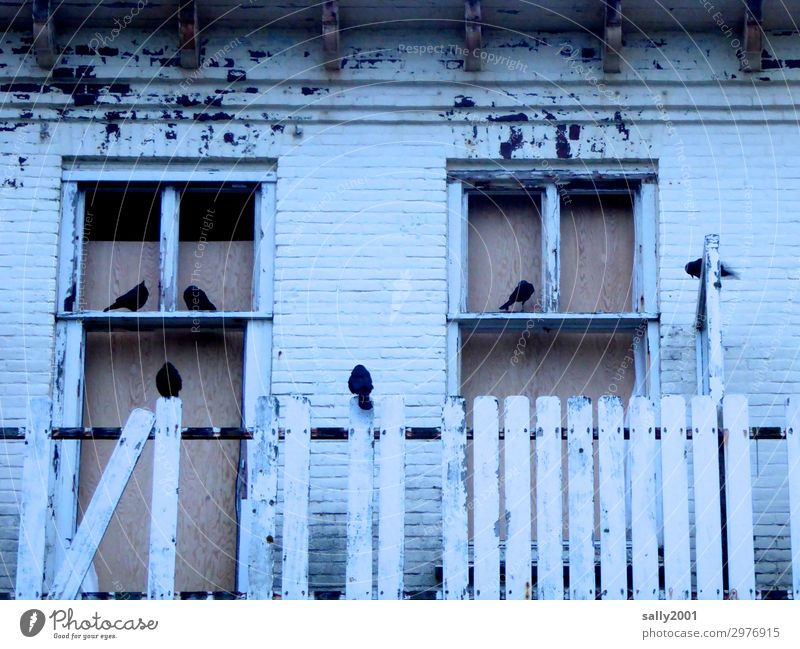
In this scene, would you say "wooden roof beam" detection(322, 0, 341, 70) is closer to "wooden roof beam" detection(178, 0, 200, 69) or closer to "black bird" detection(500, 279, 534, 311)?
"wooden roof beam" detection(178, 0, 200, 69)

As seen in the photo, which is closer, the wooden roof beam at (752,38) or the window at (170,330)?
the window at (170,330)

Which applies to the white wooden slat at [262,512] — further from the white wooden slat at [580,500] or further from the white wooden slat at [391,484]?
the white wooden slat at [580,500]

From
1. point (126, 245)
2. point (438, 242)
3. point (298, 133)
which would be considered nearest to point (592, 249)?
point (438, 242)

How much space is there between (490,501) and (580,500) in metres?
0.44

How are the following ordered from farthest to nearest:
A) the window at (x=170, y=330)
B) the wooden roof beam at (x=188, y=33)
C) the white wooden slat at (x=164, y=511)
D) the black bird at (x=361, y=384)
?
the wooden roof beam at (x=188, y=33) < the window at (x=170, y=330) < the black bird at (x=361, y=384) < the white wooden slat at (x=164, y=511)

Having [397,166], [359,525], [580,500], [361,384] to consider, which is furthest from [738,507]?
[397,166]

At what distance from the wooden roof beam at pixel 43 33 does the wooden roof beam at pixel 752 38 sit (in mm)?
4310

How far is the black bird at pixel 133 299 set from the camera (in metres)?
8.71

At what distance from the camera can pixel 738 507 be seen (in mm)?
6957

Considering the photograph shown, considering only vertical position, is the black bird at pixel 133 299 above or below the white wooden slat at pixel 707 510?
above

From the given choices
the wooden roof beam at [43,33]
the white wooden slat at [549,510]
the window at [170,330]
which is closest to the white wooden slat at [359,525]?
the white wooden slat at [549,510]

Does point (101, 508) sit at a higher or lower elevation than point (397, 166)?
lower

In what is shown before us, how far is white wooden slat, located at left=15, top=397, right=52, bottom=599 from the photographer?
6.87 meters

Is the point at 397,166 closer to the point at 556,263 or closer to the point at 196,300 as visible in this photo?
the point at 556,263
